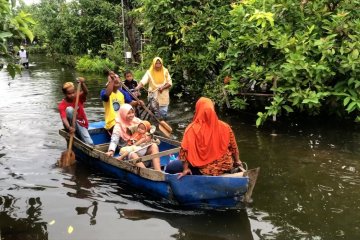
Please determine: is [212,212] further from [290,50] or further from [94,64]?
[94,64]

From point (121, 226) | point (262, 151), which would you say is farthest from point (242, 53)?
point (121, 226)

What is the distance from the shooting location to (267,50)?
10.6 m

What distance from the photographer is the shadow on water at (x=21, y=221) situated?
563 centimetres

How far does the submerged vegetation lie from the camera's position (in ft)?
30.9

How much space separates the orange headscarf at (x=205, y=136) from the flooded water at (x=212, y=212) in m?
0.88

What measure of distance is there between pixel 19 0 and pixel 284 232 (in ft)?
14.1

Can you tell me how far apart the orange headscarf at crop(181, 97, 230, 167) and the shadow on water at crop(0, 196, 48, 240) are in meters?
2.24

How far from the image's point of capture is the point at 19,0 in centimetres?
463

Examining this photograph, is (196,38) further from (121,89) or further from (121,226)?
(121,226)

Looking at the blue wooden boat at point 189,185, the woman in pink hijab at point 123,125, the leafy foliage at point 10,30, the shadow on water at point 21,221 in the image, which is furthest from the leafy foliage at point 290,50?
the leafy foliage at point 10,30

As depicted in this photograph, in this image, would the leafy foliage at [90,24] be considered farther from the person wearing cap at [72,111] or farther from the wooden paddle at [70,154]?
the wooden paddle at [70,154]

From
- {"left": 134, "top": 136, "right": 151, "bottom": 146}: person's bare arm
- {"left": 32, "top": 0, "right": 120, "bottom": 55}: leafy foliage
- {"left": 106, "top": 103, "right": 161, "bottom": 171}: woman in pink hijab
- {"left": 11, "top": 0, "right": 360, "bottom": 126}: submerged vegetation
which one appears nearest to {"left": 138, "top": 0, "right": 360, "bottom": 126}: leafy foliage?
{"left": 11, "top": 0, "right": 360, "bottom": 126}: submerged vegetation

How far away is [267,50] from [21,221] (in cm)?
706

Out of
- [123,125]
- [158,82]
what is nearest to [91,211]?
[123,125]
